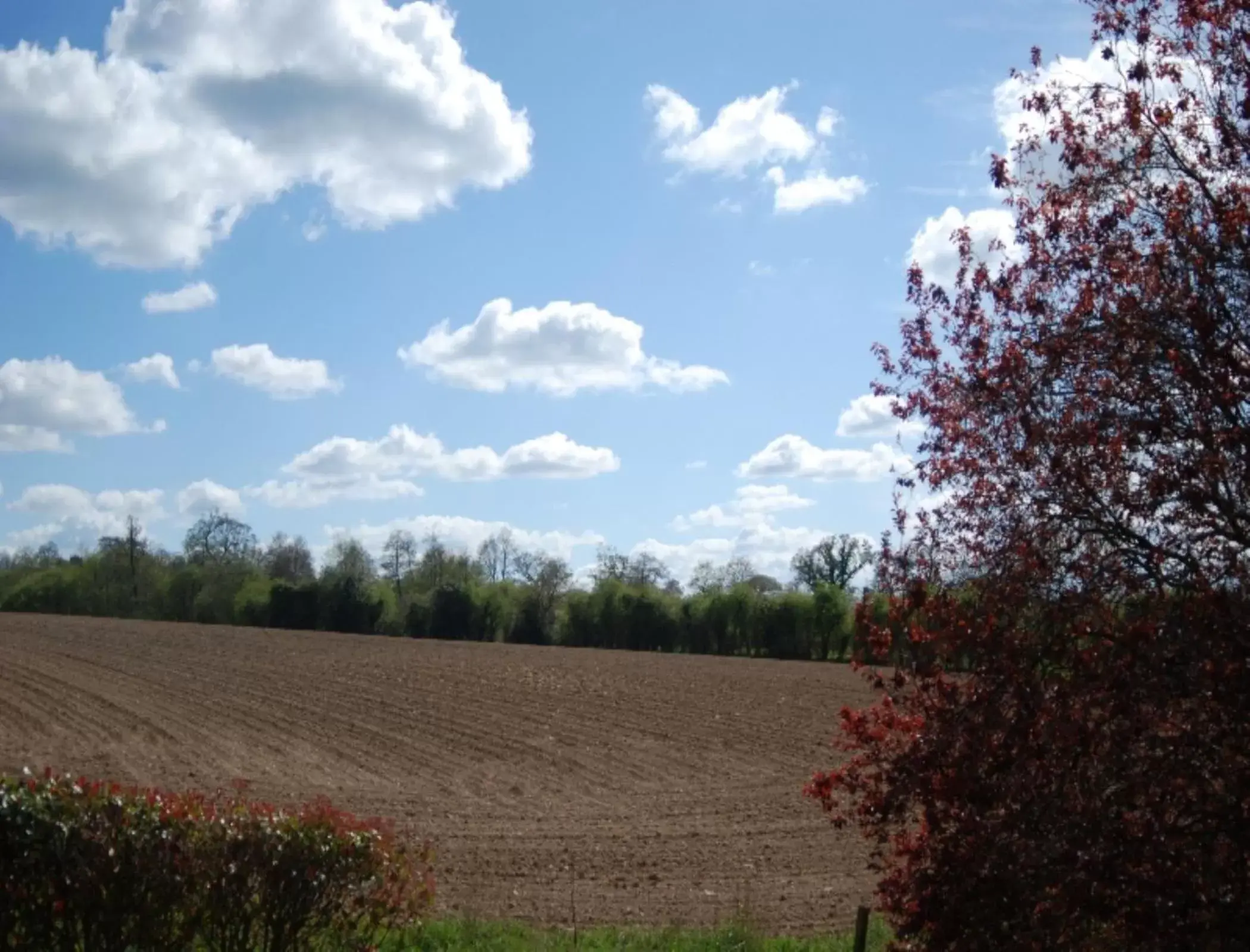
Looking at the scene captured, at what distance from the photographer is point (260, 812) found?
24.2 ft

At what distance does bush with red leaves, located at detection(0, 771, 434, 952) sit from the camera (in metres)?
6.66

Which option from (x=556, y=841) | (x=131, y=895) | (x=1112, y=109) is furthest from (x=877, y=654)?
(x=556, y=841)

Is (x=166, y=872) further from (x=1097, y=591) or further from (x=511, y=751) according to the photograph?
(x=511, y=751)

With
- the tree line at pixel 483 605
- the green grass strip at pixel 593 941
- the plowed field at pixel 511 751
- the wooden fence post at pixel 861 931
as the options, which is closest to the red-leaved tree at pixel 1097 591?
the wooden fence post at pixel 861 931

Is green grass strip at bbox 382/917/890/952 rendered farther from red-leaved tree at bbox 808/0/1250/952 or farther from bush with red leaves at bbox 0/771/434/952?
red-leaved tree at bbox 808/0/1250/952

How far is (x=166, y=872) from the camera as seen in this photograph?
673 cm

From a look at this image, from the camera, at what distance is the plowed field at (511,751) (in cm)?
1650

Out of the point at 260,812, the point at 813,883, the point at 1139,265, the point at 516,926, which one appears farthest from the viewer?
the point at 813,883

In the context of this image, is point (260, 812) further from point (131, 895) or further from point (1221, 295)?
point (1221, 295)

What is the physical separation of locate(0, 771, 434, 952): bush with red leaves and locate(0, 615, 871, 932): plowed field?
5.61 meters

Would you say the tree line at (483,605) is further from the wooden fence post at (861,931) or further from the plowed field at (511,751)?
the wooden fence post at (861,931)

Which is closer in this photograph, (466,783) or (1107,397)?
(1107,397)

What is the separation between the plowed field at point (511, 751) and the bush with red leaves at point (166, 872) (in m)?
5.61

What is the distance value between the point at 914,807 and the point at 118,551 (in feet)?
342
